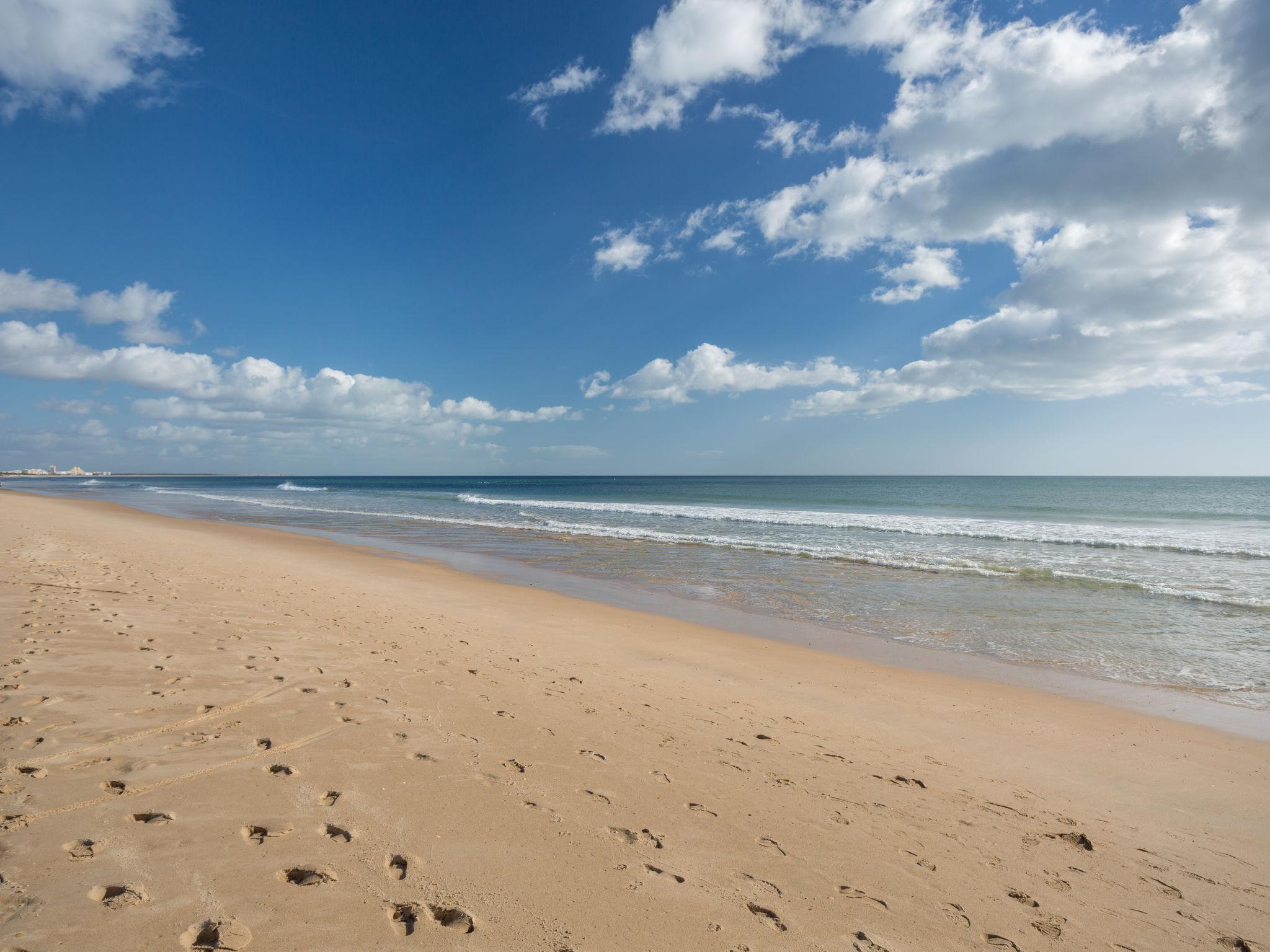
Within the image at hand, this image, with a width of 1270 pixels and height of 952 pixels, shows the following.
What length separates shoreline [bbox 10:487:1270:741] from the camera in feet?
23.8

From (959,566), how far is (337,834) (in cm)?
1883

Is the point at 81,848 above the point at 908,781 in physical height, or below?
above

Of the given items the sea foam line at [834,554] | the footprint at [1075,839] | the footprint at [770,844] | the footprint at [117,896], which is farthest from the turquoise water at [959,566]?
the footprint at [117,896]

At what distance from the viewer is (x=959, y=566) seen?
18.0m

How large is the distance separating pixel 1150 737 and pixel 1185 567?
16.3m

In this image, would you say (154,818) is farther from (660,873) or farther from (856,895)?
(856,895)

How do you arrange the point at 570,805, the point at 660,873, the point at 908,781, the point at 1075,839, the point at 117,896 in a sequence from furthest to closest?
the point at 908,781
the point at 1075,839
the point at 570,805
the point at 660,873
the point at 117,896

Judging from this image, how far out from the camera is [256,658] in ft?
21.6

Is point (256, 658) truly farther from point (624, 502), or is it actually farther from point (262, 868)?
point (624, 502)

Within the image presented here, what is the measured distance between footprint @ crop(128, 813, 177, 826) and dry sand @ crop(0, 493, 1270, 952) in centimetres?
2

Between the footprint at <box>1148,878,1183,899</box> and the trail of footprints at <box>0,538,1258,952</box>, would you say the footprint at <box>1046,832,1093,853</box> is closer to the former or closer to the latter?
the trail of footprints at <box>0,538,1258,952</box>

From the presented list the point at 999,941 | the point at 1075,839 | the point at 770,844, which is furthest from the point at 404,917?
the point at 1075,839

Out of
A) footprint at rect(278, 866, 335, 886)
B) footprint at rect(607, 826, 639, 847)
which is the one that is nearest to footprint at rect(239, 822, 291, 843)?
footprint at rect(278, 866, 335, 886)

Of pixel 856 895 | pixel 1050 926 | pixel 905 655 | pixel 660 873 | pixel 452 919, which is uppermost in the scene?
pixel 452 919
